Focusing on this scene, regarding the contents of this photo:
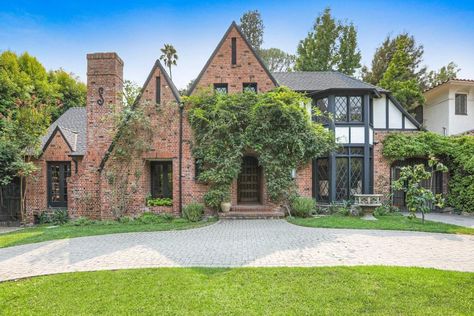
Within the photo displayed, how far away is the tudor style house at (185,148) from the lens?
12.4 meters

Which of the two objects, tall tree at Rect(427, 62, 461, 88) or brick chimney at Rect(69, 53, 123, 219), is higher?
tall tree at Rect(427, 62, 461, 88)

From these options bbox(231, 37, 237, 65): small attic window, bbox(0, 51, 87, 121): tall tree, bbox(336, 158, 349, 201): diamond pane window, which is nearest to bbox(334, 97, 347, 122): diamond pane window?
bbox(336, 158, 349, 201): diamond pane window

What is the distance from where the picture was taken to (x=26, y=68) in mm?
26031

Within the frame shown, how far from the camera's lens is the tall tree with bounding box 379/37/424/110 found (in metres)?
18.9

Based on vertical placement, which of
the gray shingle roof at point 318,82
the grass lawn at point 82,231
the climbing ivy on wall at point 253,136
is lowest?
the grass lawn at point 82,231

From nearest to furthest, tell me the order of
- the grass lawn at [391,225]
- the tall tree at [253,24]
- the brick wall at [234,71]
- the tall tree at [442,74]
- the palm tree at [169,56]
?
1. the grass lawn at [391,225]
2. the brick wall at [234,71]
3. the tall tree at [442,74]
4. the palm tree at [169,56]
5. the tall tree at [253,24]

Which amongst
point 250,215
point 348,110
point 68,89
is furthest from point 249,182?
point 68,89

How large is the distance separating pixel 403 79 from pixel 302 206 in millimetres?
18672

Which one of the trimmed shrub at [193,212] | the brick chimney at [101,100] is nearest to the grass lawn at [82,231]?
the trimmed shrub at [193,212]

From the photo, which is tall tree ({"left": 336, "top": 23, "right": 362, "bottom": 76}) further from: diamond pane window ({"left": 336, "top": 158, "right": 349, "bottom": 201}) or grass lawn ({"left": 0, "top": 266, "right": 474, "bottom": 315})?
grass lawn ({"left": 0, "top": 266, "right": 474, "bottom": 315})

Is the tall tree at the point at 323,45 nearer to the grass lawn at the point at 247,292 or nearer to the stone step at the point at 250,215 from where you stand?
the stone step at the point at 250,215

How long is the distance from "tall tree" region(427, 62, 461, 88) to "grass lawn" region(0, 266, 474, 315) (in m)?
27.5

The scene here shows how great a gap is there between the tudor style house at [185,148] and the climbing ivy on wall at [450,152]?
686mm

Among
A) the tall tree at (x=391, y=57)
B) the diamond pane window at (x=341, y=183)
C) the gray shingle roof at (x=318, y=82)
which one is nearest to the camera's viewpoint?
the diamond pane window at (x=341, y=183)
